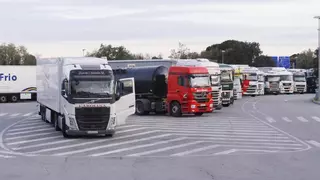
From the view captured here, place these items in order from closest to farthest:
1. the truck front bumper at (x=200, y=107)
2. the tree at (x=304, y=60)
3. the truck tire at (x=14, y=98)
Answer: the truck front bumper at (x=200, y=107), the truck tire at (x=14, y=98), the tree at (x=304, y=60)

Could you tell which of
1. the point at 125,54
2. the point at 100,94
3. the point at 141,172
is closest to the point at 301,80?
the point at 125,54

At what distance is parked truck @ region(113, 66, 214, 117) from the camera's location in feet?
110

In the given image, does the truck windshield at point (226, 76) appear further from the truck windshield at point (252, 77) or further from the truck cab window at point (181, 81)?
the truck windshield at point (252, 77)

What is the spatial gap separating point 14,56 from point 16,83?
46529 mm

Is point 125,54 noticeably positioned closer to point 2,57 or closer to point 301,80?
point 2,57

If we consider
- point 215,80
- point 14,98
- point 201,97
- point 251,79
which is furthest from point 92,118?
point 251,79

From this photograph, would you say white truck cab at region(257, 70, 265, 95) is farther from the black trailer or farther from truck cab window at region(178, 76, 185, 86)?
truck cab window at region(178, 76, 185, 86)

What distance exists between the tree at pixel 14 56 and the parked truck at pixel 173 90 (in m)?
68.5

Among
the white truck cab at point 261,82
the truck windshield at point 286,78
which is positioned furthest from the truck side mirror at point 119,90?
the truck windshield at point 286,78

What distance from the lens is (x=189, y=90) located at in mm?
33406

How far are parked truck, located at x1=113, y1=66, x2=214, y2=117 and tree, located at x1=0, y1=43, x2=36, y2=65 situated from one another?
2698 inches

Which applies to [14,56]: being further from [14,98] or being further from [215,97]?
[215,97]

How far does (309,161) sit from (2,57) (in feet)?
302

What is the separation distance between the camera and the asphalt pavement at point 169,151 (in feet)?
47.0
